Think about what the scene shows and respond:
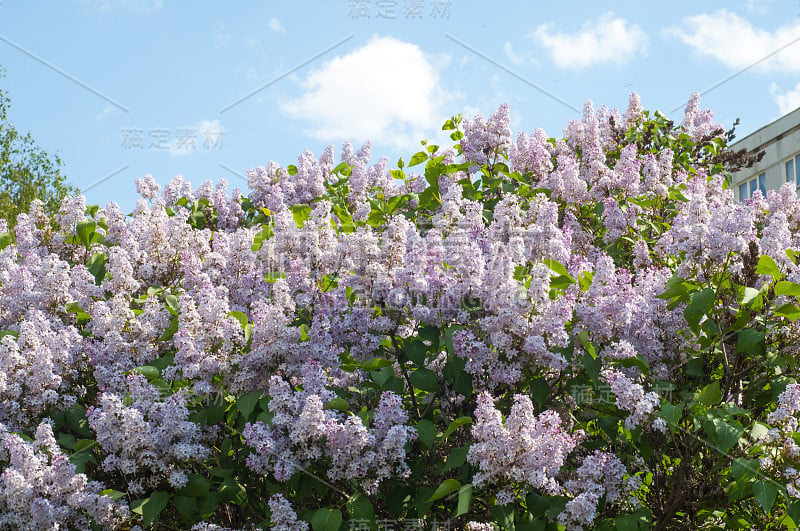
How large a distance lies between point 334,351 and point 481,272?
0.94 metres

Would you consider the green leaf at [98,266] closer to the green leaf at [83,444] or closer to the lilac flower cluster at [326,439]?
the green leaf at [83,444]

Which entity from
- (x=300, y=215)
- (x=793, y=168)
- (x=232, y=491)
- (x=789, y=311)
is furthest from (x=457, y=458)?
(x=793, y=168)

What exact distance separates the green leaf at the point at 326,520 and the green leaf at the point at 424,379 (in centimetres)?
82

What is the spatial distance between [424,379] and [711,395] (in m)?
1.52

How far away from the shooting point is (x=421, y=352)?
468 centimetres

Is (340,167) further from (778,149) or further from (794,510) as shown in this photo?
(778,149)

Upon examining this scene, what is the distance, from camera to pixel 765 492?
3.94 m

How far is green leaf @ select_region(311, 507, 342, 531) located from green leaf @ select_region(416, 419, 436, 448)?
1.85 feet

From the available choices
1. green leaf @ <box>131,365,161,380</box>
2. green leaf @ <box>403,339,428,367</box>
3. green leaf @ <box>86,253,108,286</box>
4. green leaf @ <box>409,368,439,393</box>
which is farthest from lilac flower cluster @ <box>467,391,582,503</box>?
green leaf @ <box>86,253,108,286</box>

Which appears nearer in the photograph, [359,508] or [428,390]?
[359,508]

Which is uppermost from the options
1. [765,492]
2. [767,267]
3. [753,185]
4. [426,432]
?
[753,185]

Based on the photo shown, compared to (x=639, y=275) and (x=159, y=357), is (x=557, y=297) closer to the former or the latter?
(x=639, y=275)

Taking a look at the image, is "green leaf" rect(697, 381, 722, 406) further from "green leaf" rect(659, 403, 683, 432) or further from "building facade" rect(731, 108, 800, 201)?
"building facade" rect(731, 108, 800, 201)

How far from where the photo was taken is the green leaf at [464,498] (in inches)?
155
